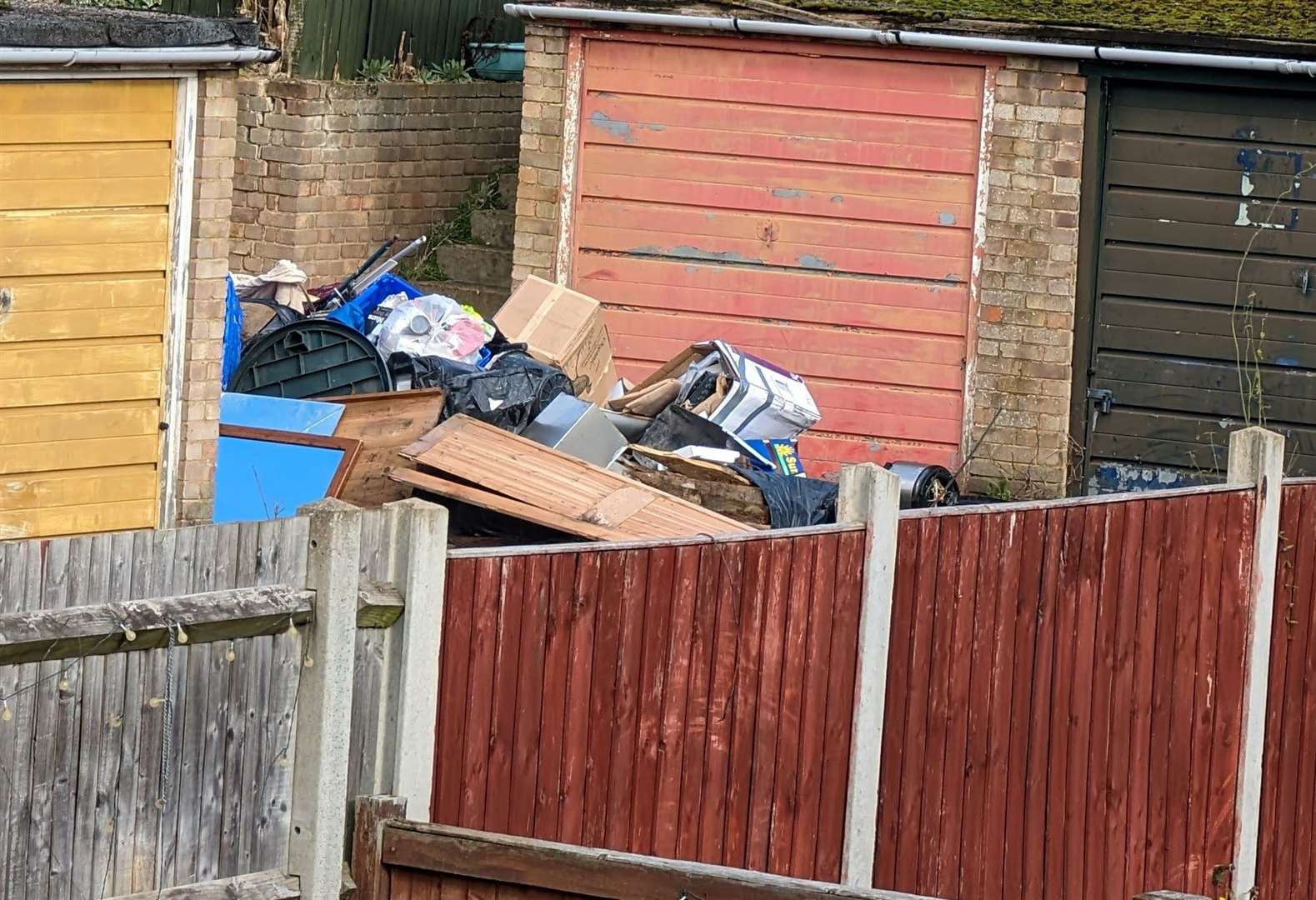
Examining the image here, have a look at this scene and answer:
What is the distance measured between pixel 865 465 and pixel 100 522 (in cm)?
375

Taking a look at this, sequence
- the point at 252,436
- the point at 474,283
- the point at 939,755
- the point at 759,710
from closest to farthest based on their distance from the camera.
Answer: the point at 759,710, the point at 939,755, the point at 252,436, the point at 474,283

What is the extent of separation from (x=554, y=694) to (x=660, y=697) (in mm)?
376

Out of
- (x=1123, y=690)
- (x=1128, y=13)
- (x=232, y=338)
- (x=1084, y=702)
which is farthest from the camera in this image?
(x=1128, y=13)

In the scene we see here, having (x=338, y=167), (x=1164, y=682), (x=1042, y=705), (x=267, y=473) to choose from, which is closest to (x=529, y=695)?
(x=1042, y=705)

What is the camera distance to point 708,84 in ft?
42.3

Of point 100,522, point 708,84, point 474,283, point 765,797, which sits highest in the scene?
point 708,84

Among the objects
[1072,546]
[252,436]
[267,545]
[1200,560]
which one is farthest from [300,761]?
[252,436]

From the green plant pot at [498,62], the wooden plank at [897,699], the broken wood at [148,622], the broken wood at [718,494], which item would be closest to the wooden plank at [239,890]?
A: the broken wood at [148,622]

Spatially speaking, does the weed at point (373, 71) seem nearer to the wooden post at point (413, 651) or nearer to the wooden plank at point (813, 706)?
the wooden plank at point (813, 706)

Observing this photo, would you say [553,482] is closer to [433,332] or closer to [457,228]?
[433,332]

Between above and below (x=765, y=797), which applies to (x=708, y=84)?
above

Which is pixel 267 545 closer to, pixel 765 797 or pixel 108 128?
pixel 765 797

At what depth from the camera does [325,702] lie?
5.02 metres

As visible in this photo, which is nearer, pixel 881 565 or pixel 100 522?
pixel 881 565
